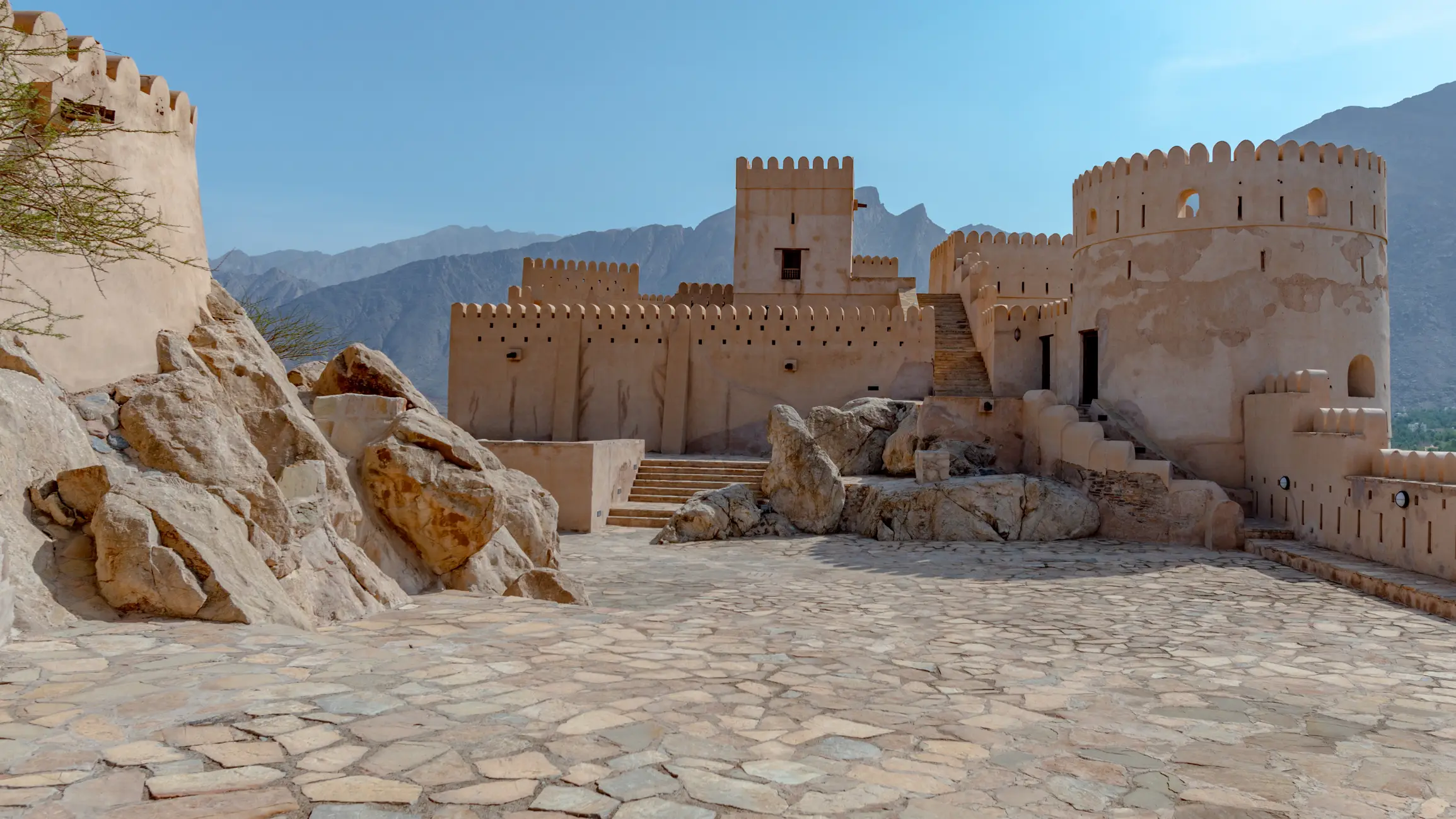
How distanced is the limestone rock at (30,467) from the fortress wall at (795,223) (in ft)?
74.4

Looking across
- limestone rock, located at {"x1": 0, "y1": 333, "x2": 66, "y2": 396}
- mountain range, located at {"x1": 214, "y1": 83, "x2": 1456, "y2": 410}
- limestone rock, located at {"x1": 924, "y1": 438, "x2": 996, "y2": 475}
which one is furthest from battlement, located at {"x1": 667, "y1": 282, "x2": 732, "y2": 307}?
mountain range, located at {"x1": 214, "y1": 83, "x2": 1456, "y2": 410}

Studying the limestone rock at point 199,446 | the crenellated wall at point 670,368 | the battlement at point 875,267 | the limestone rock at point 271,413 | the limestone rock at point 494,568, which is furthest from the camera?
the battlement at point 875,267

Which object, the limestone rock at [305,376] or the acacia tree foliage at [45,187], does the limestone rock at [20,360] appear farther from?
the limestone rock at [305,376]

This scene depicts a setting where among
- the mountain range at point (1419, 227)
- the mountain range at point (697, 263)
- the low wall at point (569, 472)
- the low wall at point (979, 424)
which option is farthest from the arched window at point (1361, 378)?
the mountain range at point (1419, 227)

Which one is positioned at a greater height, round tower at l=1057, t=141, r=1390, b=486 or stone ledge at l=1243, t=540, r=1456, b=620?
round tower at l=1057, t=141, r=1390, b=486

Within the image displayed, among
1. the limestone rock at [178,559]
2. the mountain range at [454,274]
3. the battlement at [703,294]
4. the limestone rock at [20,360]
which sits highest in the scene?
the mountain range at [454,274]

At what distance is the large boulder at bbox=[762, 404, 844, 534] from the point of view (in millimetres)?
13289

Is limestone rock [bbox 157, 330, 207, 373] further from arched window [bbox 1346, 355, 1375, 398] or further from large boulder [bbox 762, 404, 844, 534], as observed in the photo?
arched window [bbox 1346, 355, 1375, 398]

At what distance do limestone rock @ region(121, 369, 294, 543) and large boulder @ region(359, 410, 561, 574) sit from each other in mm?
1438

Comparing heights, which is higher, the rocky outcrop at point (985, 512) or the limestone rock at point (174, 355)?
the limestone rock at point (174, 355)

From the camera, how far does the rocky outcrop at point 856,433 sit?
16109mm

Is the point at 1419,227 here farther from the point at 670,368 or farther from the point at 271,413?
the point at 271,413

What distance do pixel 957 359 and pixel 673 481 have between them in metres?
7.39

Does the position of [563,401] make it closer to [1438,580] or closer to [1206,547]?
[1206,547]
